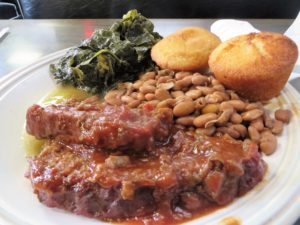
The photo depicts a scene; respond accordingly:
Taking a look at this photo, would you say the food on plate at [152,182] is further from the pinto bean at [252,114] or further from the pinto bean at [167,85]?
the pinto bean at [167,85]

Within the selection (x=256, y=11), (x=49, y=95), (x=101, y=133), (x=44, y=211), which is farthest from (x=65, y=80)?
(x=256, y=11)

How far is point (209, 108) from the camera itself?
2.02 meters

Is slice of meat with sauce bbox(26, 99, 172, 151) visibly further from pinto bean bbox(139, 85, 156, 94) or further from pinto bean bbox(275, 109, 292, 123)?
pinto bean bbox(275, 109, 292, 123)

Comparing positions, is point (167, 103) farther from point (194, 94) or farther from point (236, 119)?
point (236, 119)

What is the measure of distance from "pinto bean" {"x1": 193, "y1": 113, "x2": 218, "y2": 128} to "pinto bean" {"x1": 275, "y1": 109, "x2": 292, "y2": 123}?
0.40m

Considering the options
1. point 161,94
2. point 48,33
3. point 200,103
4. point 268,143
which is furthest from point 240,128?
point 48,33

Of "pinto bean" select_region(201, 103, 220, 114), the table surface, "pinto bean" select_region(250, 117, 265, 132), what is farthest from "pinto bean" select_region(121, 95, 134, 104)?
the table surface

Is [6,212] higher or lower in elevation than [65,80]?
higher

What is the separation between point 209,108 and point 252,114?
0.24 metres

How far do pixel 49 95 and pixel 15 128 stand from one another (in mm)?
480

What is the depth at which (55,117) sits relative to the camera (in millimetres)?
1915

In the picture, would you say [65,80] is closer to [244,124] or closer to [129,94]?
[129,94]

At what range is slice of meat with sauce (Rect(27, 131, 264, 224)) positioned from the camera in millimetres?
1524

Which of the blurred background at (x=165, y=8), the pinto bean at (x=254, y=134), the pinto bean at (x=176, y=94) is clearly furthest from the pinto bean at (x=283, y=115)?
the blurred background at (x=165, y=8)
